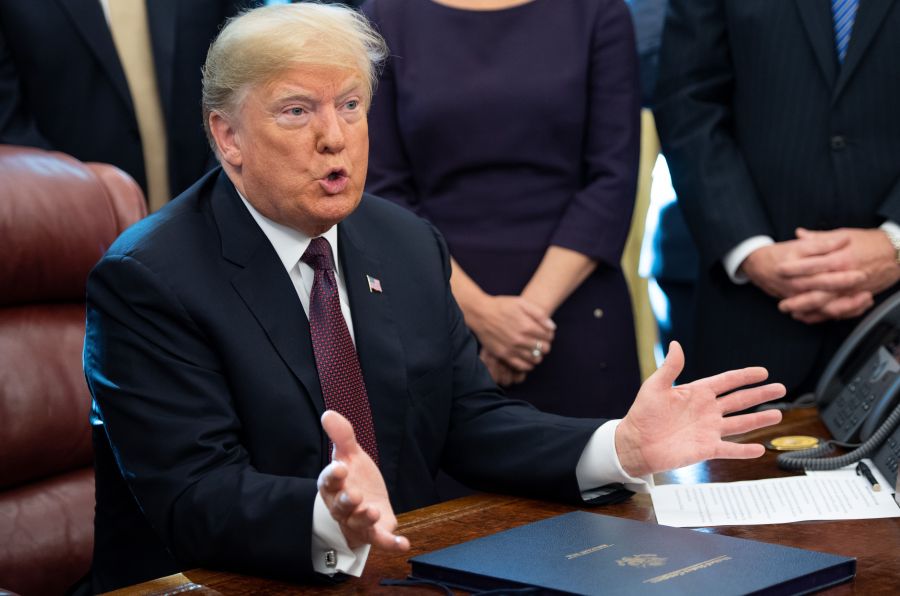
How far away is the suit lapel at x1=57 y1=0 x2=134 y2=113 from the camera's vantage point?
9.25ft

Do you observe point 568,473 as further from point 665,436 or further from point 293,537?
point 293,537

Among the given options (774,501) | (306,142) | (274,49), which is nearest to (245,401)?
(306,142)

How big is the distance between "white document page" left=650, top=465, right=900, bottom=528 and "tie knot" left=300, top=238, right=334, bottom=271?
0.61 m

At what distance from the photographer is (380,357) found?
1.93 meters

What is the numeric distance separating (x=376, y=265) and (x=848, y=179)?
117 cm

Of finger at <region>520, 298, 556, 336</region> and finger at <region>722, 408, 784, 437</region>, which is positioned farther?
finger at <region>520, 298, 556, 336</region>

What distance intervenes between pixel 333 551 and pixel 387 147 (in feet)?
4.60

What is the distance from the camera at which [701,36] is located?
9.00 ft

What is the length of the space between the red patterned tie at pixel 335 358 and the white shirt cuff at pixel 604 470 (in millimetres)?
323

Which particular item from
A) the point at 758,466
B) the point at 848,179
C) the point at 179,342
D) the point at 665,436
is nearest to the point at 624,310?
the point at 848,179

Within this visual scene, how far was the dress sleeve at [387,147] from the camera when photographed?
275 cm

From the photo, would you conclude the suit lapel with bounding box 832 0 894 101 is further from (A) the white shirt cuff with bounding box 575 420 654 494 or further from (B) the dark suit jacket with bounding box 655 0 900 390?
(A) the white shirt cuff with bounding box 575 420 654 494

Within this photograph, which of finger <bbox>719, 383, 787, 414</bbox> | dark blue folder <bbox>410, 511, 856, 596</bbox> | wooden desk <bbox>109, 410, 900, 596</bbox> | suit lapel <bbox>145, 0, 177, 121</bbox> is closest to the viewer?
dark blue folder <bbox>410, 511, 856, 596</bbox>

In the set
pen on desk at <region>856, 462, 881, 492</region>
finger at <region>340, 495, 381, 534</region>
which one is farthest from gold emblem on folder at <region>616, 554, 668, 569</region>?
pen on desk at <region>856, 462, 881, 492</region>
